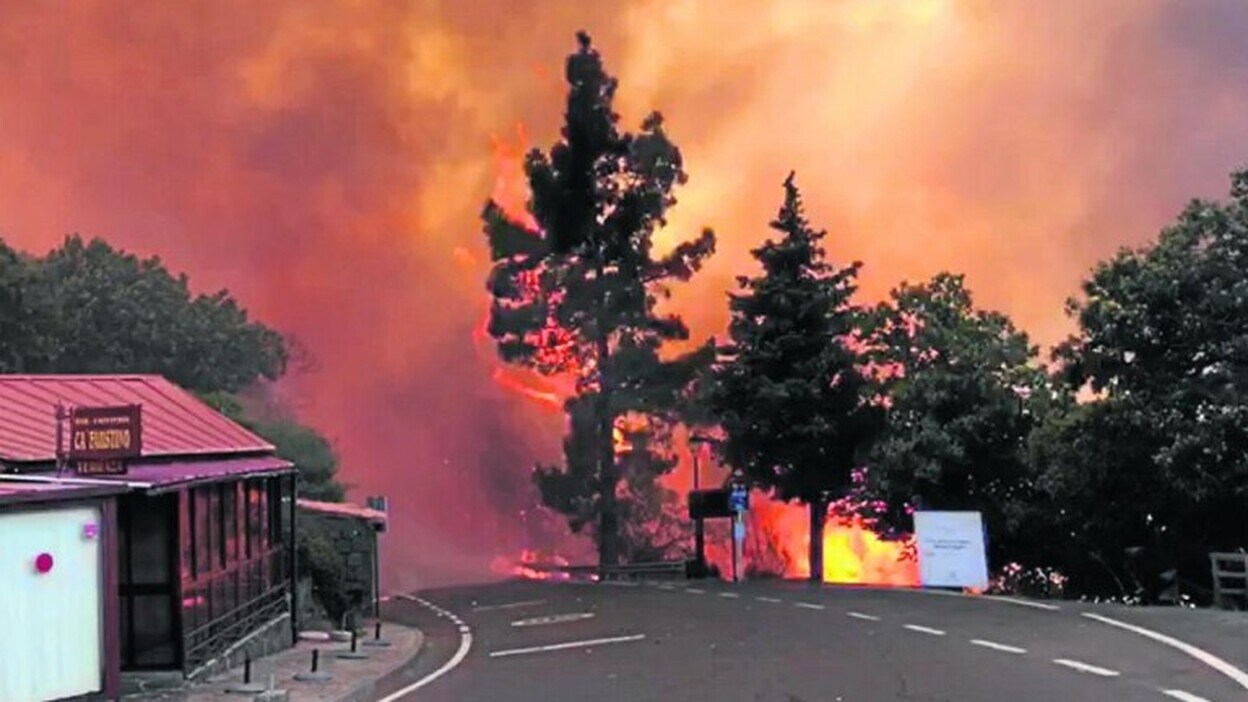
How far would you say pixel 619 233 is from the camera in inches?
1710

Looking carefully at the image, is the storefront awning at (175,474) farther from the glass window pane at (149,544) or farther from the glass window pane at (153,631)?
the glass window pane at (153,631)

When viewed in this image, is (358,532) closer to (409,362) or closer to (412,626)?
(412,626)

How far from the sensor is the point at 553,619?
20812 millimetres

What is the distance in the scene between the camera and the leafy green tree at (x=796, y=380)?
3228 centimetres

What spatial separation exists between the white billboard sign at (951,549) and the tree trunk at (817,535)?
30.8 feet

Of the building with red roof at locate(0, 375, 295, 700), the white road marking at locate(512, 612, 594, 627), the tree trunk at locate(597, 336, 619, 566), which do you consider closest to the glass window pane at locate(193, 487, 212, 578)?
the building with red roof at locate(0, 375, 295, 700)

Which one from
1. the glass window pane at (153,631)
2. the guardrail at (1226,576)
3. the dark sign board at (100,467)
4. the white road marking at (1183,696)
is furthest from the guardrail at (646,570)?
the white road marking at (1183,696)

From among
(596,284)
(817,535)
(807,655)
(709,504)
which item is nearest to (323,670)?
(807,655)

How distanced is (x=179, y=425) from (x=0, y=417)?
8.14ft

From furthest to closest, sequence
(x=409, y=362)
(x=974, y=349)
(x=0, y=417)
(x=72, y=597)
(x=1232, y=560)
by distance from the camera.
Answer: (x=409, y=362) < (x=974, y=349) < (x=1232, y=560) < (x=0, y=417) < (x=72, y=597)

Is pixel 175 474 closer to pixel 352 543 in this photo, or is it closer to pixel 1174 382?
pixel 352 543

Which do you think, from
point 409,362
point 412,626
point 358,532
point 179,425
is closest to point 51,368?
point 409,362

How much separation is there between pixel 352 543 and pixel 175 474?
12617 mm

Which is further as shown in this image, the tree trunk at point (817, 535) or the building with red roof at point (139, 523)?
the tree trunk at point (817, 535)
